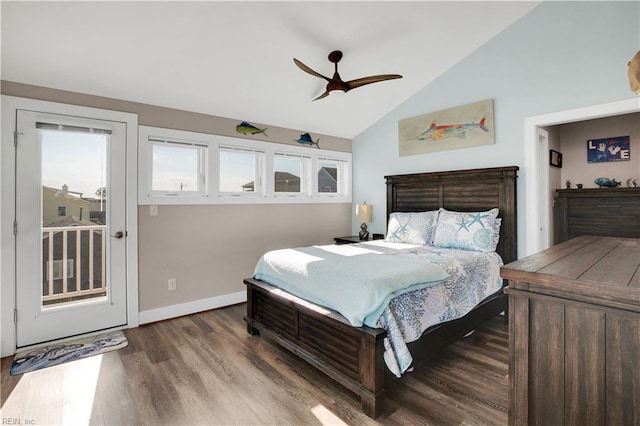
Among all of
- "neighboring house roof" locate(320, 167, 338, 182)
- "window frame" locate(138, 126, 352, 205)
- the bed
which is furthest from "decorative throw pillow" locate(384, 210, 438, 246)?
"neighboring house roof" locate(320, 167, 338, 182)

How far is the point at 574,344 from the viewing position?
3.35ft

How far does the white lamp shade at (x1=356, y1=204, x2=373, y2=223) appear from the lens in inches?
187

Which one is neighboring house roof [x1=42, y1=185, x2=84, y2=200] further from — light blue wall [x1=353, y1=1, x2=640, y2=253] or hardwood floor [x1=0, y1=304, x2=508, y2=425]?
light blue wall [x1=353, y1=1, x2=640, y2=253]

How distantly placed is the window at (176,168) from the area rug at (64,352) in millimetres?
1546

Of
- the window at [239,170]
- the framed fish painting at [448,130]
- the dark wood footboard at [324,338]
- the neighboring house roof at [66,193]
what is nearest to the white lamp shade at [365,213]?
the framed fish painting at [448,130]

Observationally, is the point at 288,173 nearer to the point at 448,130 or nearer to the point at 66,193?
the point at 448,130

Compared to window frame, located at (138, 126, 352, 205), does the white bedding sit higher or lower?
lower

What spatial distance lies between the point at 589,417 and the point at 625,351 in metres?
0.25

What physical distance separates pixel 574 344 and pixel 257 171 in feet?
12.5

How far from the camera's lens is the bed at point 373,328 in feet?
6.40

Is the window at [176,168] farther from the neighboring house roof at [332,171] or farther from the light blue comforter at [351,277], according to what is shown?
the neighboring house roof at [332,171]

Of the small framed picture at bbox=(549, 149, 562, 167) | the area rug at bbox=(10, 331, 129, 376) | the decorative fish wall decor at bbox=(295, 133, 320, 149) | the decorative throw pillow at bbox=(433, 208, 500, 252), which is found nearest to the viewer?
the area rug at bbox=(10, 331, 129, 376)

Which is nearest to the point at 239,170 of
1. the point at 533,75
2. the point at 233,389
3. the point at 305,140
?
the point at 305,140

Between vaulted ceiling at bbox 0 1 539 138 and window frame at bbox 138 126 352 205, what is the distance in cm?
34
